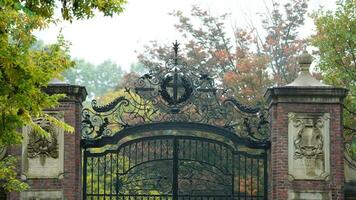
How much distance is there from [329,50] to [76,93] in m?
6.60


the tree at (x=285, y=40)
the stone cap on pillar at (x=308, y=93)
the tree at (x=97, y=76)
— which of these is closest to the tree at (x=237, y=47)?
the tree at (x=285, y=40)

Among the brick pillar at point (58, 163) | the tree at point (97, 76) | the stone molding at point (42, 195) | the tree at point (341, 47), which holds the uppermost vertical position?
the tree at point (97, 76)

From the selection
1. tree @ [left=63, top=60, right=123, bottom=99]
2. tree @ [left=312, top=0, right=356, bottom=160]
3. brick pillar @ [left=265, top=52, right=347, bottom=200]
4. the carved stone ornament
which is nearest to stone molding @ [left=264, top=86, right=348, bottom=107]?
brick pillar @ [left=265, top=52, right=347, bottom=200]

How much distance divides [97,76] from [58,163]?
→ 6962cm

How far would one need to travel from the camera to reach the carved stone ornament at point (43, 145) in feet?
53.6

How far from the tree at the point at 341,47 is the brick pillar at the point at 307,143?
3389mm

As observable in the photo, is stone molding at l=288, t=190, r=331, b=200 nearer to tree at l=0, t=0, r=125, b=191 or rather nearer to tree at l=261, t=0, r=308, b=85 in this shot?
tree at l=0, t=0, r=125, b=191

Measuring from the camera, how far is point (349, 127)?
813 inches

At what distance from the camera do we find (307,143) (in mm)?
16453

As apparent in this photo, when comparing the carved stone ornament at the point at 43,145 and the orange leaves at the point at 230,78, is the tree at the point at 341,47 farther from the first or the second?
the orange leaves at the point at 230,78

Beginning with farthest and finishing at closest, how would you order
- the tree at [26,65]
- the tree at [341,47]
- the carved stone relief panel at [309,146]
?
the tree at [341,47] < the carved stone relief panel at [309,146] < the tree at [26,65]

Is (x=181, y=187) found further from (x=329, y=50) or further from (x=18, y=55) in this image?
(x=18, y=55)

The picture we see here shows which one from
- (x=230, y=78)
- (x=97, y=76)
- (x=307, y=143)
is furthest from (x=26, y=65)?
(x=97, y=76)

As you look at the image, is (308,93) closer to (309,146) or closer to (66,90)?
(309,146)
